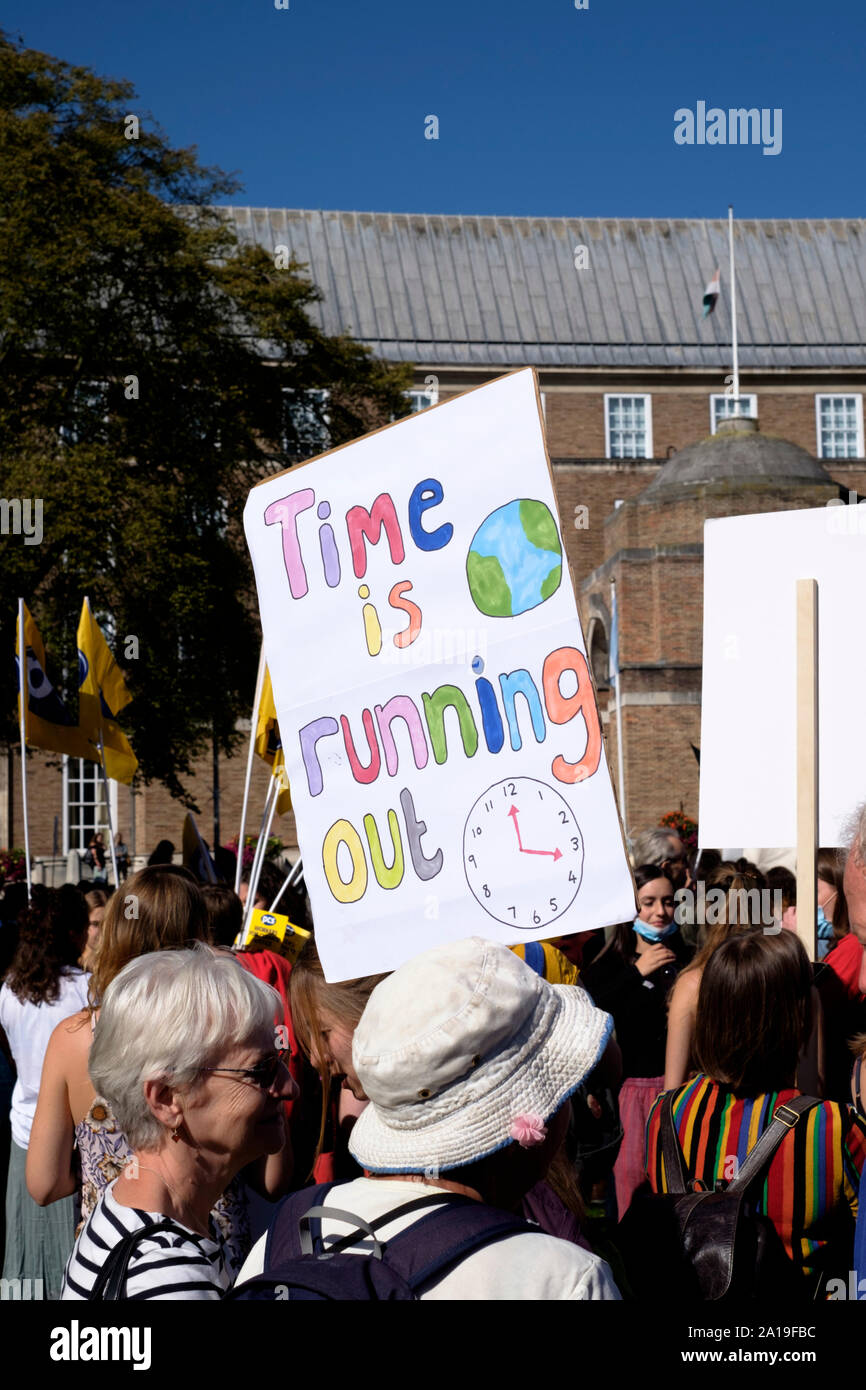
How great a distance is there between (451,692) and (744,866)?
9.66 ft

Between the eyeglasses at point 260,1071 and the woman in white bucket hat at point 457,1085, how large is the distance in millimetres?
481

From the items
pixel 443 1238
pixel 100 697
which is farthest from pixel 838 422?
pixel 443 1238

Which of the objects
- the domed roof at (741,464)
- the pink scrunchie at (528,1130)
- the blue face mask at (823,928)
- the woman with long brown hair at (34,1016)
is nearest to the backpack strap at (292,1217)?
the pink scrunchie at (528,1130)

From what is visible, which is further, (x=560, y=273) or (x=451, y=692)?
(x=560, y=273)

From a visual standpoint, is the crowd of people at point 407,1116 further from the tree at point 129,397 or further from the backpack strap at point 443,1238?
the tree at point 129,397

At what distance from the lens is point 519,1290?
1910mm

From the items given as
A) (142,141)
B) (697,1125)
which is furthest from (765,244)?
(697,1125)

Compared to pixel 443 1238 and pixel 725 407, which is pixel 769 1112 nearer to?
pixel 443 1238

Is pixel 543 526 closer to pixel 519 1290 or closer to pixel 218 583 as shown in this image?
pixel 519 1290

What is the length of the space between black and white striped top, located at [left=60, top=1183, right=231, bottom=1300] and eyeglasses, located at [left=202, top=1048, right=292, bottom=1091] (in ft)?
0.87

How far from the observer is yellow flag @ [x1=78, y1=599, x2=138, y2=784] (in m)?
10.3

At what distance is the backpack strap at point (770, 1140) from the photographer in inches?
118

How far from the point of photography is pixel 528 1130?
6.96ft

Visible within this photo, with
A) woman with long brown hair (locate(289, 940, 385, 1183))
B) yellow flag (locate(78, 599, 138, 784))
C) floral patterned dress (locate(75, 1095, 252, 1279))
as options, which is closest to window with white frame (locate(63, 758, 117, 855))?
yellow flag (locate(78, 599, 138, 784))
